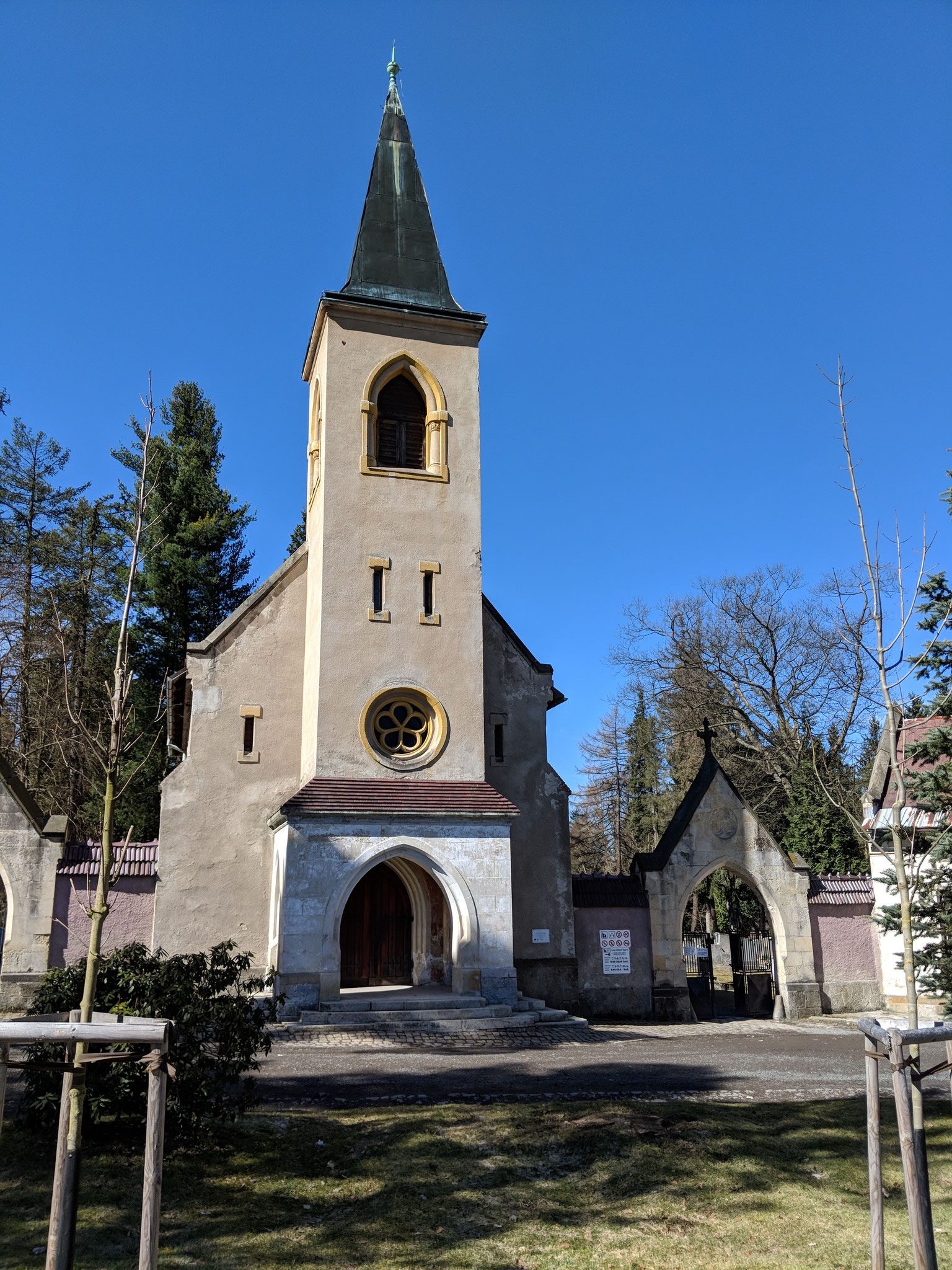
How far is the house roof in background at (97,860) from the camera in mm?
18858

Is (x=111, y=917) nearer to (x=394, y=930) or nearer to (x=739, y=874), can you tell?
(x=394, y=930)

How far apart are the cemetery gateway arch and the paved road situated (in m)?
3.96

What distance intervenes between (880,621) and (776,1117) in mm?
5596

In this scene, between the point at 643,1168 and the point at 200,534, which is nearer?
the point at 643,1168

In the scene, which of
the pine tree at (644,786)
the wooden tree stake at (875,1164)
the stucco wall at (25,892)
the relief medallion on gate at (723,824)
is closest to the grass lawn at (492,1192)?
the wooden tree stake at (875,1164)

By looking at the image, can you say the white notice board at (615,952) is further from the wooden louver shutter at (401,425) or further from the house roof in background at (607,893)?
the wooden louver shutter at (401,425)

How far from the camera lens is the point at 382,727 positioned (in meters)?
19.6

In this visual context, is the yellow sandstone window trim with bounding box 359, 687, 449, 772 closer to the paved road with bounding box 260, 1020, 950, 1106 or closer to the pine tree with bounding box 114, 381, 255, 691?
the paved road with bounding box 260, 1020, 950, 1106

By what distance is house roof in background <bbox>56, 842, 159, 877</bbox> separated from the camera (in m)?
18.9

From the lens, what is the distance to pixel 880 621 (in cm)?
774

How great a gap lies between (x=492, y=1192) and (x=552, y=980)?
43.2 ft

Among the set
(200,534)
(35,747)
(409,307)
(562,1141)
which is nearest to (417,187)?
(409,307)

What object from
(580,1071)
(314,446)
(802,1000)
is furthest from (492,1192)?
(314,446)

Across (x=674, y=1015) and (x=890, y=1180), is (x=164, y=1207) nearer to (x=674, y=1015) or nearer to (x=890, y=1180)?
(x=890, y=1180)
